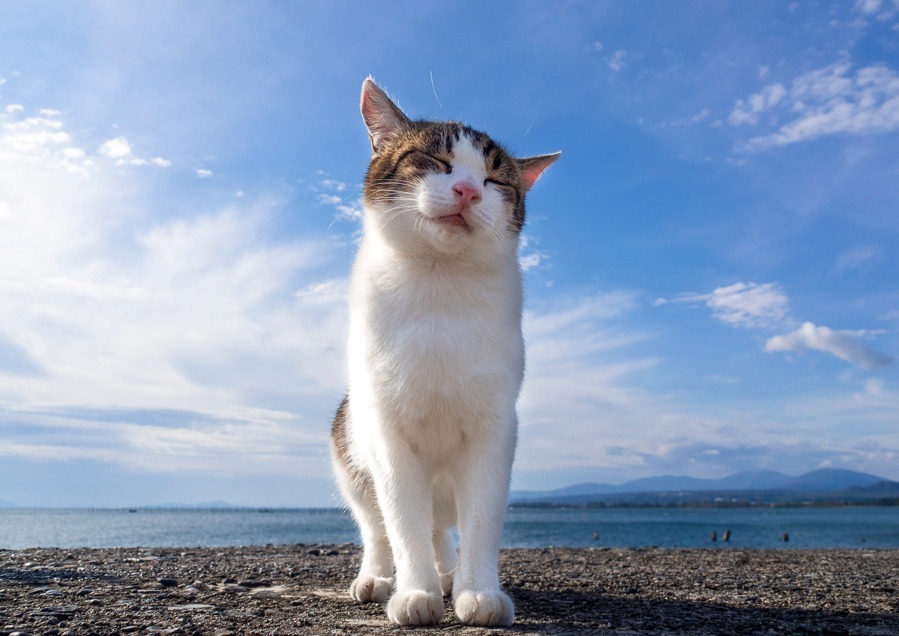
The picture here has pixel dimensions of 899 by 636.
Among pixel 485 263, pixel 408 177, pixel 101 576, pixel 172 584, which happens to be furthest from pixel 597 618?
pixel 101 576

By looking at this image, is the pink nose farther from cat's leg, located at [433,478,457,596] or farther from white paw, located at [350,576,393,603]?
white paw, located at [350,576,393,603]

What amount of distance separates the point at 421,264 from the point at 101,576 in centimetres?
465

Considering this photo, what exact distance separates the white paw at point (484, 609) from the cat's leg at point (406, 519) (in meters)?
0.17

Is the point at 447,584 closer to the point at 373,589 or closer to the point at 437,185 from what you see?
the point at 373,589

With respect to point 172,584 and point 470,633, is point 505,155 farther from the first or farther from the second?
point 172,584

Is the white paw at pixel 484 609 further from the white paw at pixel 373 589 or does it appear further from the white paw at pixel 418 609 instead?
the white paw at pixel 373 589

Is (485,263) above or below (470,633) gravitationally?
above

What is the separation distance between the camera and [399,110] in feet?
15.8

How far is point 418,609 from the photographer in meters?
3.85

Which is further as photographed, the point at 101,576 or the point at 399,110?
the point at 101,576

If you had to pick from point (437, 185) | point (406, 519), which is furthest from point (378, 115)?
point (406, 519)

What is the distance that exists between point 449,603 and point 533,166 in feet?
11.0

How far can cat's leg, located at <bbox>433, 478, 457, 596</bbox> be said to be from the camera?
472 cm

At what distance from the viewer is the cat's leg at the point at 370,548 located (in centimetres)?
498
